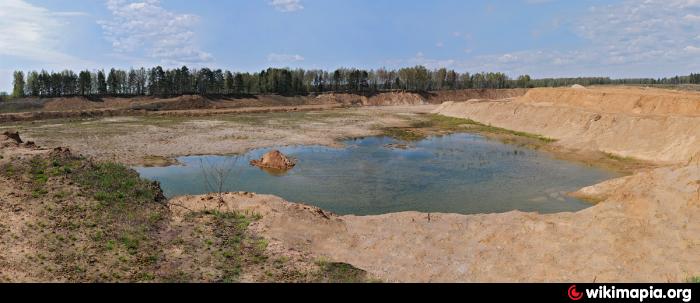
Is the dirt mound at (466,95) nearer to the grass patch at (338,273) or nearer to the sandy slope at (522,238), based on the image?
the sandy slope at (522,238)

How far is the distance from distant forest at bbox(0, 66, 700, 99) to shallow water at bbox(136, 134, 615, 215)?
8359 cm

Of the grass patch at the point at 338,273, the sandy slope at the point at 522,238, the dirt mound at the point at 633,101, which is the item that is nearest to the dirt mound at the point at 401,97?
the dirt mound at the point at 633,101

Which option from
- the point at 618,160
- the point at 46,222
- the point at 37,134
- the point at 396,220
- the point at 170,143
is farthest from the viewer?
the point at 37,134

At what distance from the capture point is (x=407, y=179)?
3114cm

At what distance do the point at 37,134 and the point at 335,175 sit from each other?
40011 millimetres

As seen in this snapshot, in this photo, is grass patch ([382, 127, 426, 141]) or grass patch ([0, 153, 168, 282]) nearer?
grass patch ([0, 153, 168, 282])

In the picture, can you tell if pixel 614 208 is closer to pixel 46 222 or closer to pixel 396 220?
pixel 396 220

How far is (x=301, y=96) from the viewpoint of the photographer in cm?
12975

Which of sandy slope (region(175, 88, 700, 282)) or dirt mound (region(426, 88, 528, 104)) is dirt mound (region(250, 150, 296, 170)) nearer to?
sandy slope (region(175, 88, 700, 282))

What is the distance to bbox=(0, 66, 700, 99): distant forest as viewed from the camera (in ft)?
364

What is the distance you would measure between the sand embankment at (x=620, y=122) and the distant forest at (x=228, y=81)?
79.2 meters

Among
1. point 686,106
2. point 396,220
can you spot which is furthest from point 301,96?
point 396,220

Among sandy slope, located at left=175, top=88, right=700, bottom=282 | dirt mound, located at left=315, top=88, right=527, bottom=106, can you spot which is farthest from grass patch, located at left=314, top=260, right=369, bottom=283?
dirt mound, located at left=315, top=88, right=527, bottom=106

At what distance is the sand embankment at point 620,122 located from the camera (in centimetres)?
3766
